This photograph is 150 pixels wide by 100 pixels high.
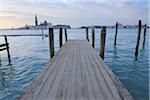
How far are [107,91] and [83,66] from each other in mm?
3286

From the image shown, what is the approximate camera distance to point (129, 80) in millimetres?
12609

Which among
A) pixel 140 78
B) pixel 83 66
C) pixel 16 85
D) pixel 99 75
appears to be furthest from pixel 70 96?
pixel 140 78

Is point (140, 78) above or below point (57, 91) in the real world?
below

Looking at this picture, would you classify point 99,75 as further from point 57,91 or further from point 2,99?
point 2,99

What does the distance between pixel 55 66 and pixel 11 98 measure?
3204 mm

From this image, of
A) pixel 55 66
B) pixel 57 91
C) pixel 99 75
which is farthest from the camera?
pixel 55 66

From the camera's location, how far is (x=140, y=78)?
13148mm

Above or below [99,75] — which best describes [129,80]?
below

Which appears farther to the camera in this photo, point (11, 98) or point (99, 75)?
point (11, 98)

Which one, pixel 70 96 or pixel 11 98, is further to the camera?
pixel 11 98

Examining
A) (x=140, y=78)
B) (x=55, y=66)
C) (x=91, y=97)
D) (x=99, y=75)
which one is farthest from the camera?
(x=140, y=78)

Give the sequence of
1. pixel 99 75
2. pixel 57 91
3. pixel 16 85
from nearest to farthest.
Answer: pixel 57 91, pixel 99 75, pixel 16 85

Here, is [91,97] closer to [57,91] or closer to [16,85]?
[57,91]

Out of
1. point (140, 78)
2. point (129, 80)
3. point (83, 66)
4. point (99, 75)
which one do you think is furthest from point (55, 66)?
point (140, 78)
